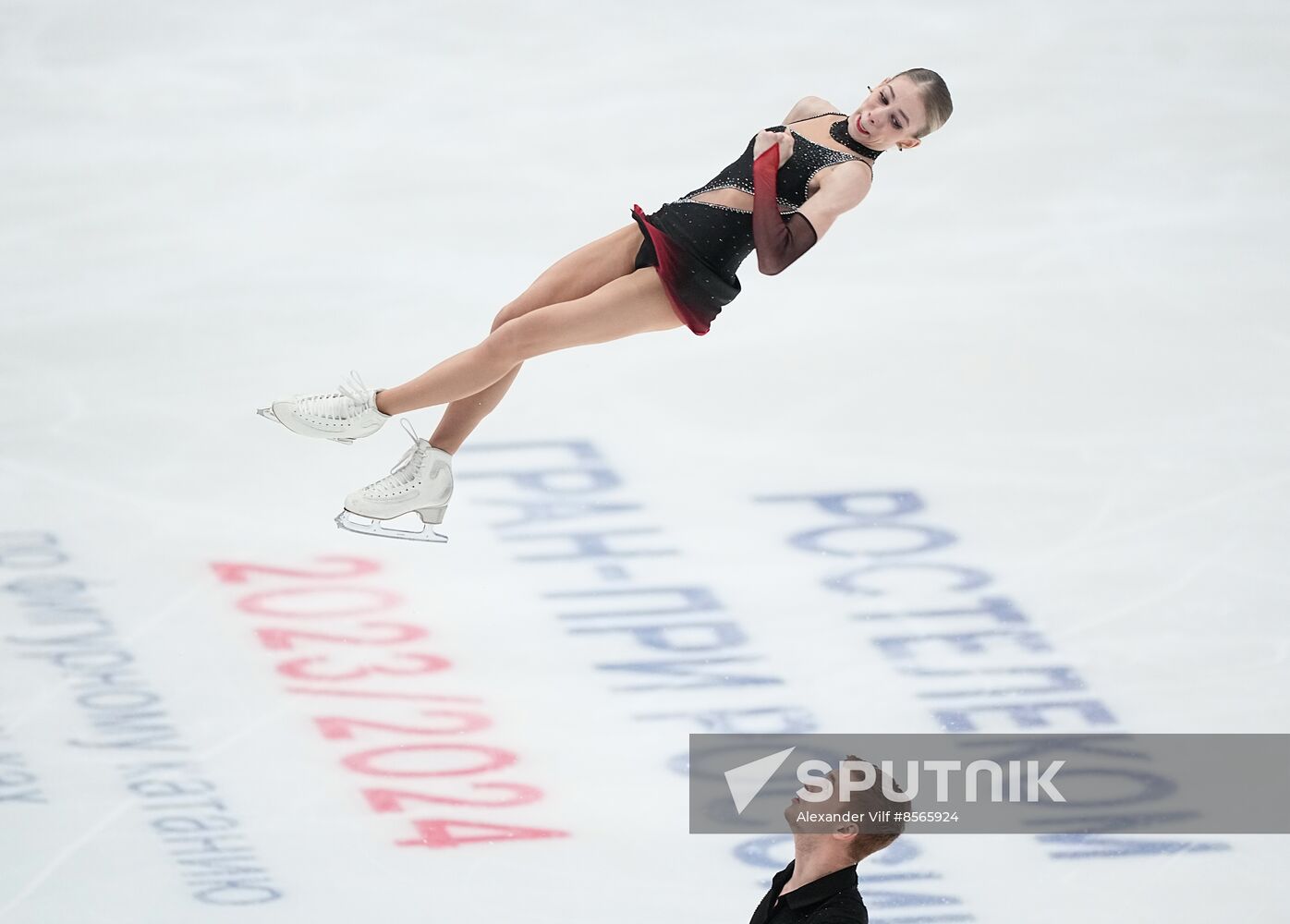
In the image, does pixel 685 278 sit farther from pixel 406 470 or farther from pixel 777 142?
pixel 406 470

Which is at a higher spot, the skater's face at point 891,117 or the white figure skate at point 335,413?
the skater's face at point 891,117

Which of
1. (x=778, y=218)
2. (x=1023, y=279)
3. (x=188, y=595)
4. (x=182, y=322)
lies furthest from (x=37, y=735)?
(x=1023, y=279)

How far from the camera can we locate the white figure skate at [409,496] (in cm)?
518

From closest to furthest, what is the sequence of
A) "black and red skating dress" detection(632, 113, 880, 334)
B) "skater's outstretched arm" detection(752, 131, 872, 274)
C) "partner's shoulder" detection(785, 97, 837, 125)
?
1. "skater's outstretched arm" detection(752, 131, 872, 274)
2. "black and red skating dress" detection(632, 113, 880, 334)
3. "partner's shoulder" detection(785, 97, 837, 125)

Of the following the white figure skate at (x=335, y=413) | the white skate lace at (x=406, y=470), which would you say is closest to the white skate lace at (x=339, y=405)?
the white figure skate at (x=335, y=413)

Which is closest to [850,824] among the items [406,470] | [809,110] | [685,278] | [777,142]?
[685,278]

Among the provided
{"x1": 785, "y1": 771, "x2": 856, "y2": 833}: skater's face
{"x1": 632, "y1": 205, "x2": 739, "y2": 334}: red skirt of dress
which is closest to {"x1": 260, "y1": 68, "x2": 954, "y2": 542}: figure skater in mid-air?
{"x1": 632, "y1": 205, "x2": 739, "y2": 334}: red skirt of dress

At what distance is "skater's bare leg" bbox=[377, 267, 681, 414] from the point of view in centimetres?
491

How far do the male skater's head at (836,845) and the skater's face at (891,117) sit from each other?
171 centimetres

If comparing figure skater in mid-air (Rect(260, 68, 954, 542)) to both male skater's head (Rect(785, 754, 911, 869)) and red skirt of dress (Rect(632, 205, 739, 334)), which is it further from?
male skater's head (Rect(785, 754, 911, 869))

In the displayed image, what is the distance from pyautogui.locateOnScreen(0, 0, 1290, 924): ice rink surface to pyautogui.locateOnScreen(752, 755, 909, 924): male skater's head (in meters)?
2.39

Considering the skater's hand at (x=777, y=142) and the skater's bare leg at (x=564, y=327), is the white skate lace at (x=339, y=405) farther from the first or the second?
the skater's hand at (x=777, y=142)

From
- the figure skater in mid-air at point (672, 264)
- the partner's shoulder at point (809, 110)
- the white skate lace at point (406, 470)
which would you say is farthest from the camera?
the white skate lace at point (406, 470)

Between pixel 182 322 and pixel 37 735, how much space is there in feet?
7.08
